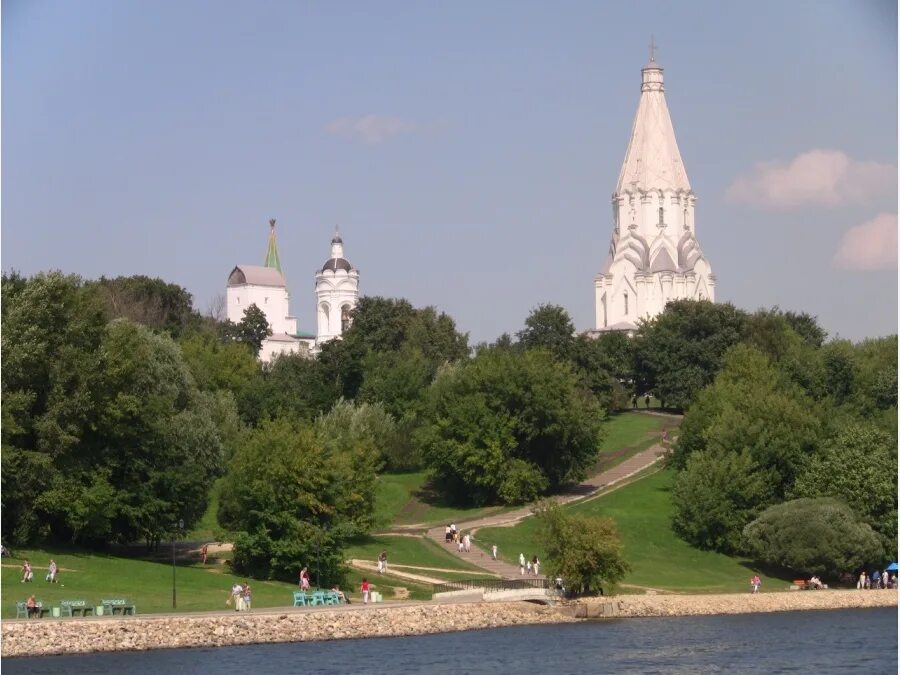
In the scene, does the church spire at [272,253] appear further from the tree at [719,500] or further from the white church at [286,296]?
the tree at [719,500]

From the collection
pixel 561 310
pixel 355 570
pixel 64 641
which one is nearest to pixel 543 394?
pixel 355 570

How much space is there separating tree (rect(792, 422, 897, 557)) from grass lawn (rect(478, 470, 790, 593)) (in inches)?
176

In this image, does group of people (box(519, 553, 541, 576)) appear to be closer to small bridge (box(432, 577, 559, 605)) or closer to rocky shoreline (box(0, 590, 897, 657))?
small bridge (box(432, 577, 559, 605))

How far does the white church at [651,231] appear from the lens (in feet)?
523

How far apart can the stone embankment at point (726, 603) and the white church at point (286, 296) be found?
110 metres

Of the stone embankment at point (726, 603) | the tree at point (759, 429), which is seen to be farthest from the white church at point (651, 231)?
the stone embankment at point (726, 603)

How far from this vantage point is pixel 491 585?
6341 cm

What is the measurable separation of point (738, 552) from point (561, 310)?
42.4 meters

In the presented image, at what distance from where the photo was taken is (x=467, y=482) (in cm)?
8319

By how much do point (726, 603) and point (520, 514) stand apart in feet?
58.0

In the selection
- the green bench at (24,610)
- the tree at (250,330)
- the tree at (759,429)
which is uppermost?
the tree at (250,330)

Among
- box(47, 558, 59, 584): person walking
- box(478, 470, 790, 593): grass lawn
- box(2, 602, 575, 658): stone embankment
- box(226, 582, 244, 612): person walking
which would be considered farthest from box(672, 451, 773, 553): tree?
box(47, 558, 59, 584): person walking

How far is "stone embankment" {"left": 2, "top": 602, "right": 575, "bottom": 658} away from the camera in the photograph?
1948 inches

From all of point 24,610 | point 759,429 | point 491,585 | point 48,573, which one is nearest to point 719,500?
point 759,429
